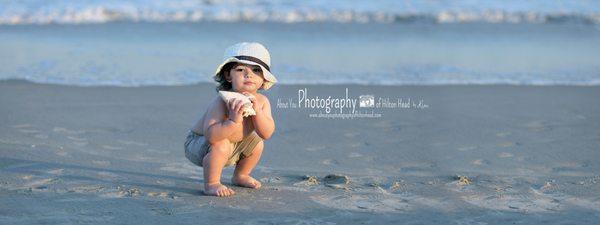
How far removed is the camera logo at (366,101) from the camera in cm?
645

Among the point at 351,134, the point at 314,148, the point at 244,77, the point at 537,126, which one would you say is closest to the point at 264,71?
the point at 244,77

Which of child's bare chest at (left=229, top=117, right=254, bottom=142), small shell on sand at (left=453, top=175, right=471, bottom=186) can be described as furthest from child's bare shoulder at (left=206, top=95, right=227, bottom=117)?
small shell on sand at (left=453, top=175, right=471, bottom=186)

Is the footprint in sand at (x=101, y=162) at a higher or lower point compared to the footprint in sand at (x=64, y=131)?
lower

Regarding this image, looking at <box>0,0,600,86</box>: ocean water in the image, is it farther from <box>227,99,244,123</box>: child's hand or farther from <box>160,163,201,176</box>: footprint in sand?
<box>227,99,244,123</box>: child's hand

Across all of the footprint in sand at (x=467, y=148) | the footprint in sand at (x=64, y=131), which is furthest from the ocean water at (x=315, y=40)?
the footprint in sand at (x=467, y=148)

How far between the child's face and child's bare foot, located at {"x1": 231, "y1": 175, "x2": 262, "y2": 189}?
381mm

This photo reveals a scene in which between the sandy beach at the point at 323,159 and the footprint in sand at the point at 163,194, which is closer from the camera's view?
the sandy beach at the point at 323,159

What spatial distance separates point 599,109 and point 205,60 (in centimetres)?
331

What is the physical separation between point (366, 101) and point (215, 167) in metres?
2.77

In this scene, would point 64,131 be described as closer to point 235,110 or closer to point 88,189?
point 88,189

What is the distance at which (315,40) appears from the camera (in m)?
9.55

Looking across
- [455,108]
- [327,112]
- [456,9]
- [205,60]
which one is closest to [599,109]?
[455,108]

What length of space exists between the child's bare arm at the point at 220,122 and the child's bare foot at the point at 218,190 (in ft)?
0.58

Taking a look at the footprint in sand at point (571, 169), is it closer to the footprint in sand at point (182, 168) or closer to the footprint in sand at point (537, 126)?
the footprint in sand at point (537, 126)
